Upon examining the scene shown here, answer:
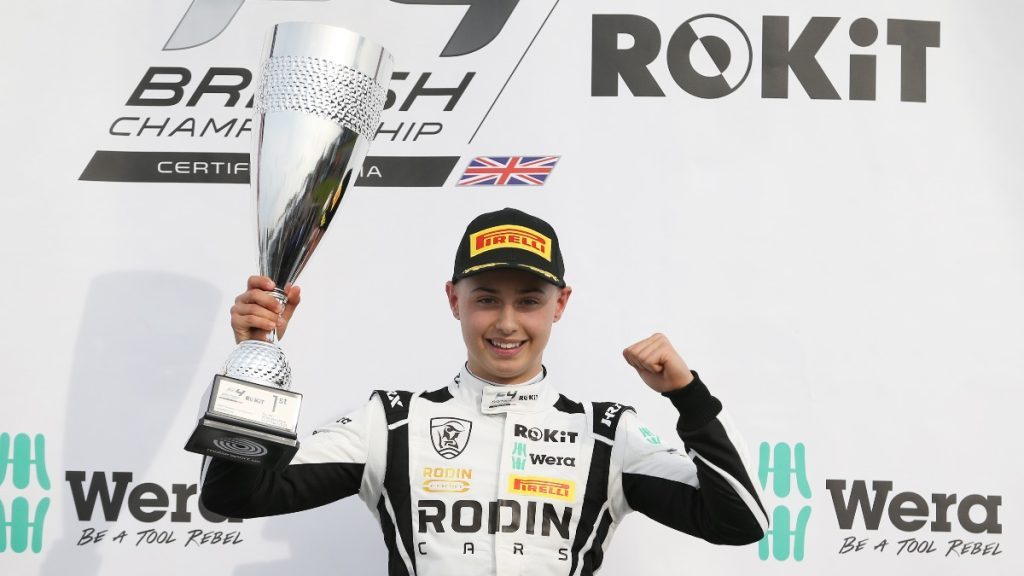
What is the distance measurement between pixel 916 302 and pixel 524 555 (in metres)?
1.24

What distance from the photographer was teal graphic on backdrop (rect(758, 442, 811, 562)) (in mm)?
2346

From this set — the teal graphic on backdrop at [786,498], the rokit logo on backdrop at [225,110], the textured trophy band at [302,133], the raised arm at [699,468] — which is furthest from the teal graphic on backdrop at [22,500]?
the teal graphic on backdrop at [786,498]

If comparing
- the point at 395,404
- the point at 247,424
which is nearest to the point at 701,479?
the point at 395,404

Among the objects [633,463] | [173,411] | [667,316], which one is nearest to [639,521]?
[667,316]

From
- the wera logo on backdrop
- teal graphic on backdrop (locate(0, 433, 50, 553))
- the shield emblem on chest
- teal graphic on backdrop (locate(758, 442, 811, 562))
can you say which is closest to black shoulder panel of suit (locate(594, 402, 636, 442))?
the shield emblem on chest

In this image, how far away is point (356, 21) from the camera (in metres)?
2.43

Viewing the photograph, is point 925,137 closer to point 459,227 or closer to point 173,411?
point 459,227

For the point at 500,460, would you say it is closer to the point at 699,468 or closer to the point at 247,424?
the point at 699,468

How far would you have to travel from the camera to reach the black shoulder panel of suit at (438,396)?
1783 mm

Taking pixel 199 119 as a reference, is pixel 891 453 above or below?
below

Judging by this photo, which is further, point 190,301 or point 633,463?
point 190,301

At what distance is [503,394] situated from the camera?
1728 mm

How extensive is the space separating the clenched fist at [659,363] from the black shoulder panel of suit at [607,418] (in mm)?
247

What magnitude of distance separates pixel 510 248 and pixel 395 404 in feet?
1.11
